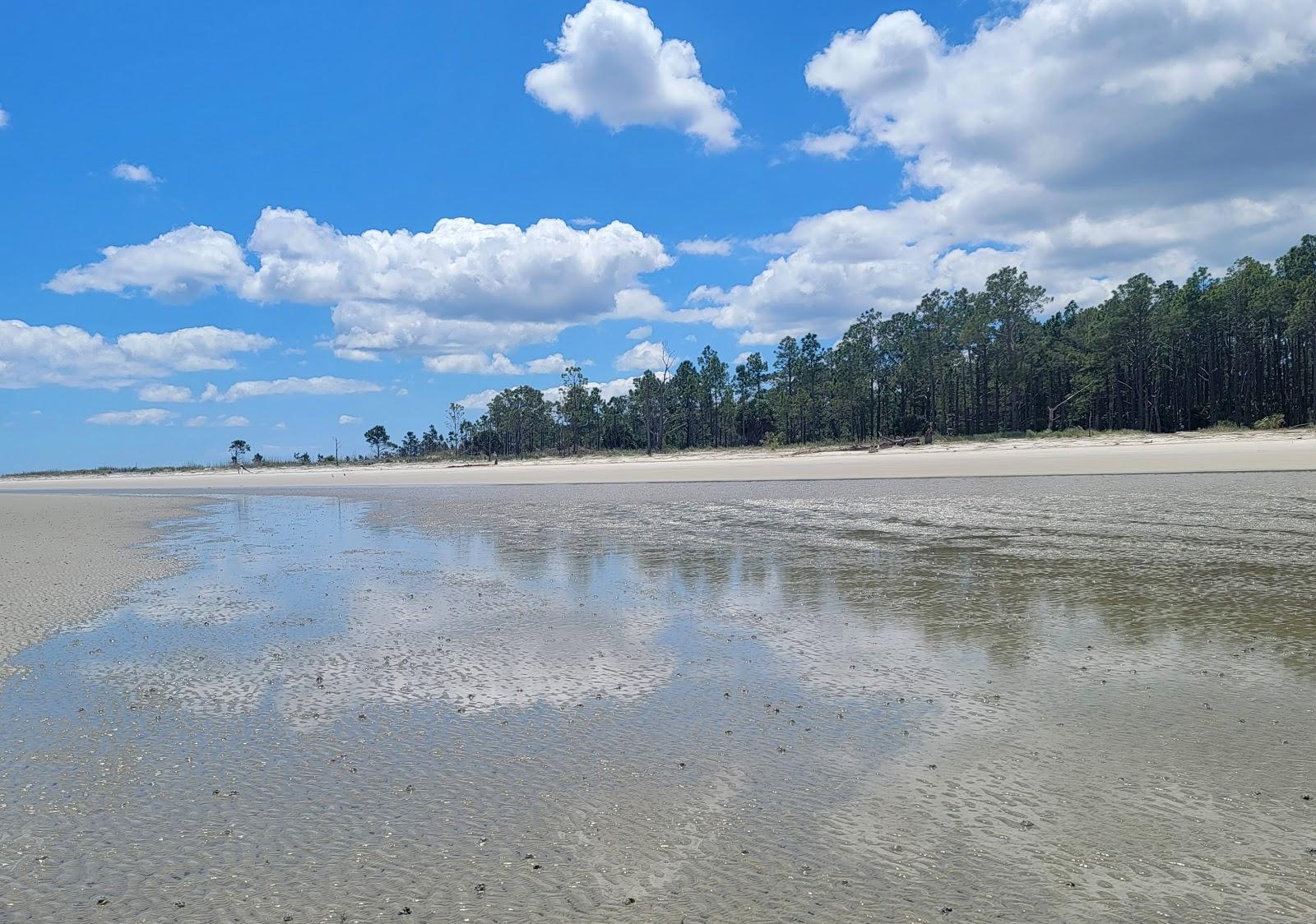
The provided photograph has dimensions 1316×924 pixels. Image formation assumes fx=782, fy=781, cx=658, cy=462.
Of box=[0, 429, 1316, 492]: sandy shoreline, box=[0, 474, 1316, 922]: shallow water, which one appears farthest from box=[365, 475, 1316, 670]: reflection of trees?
box=[0, 429, 1316, 492]: sandy shoreline

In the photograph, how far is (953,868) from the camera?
11.8 feet

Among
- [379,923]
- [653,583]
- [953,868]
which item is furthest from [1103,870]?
[653,583]

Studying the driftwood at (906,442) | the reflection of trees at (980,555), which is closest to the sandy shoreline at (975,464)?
the driftwood at (906,442)

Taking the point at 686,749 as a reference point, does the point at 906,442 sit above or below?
above

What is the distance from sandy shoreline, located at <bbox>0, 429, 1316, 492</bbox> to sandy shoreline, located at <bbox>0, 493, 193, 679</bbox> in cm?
2320

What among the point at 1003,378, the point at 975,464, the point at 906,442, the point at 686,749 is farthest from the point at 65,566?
the point at 1003,378

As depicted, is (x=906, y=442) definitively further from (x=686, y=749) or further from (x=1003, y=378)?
(x=686, y=749)

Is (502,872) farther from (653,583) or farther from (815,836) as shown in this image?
(653,583)

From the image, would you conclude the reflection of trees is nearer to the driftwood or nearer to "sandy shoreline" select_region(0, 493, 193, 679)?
"sandy shoreline" select_region(0, 493, 193, 679)

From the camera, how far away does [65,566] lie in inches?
565

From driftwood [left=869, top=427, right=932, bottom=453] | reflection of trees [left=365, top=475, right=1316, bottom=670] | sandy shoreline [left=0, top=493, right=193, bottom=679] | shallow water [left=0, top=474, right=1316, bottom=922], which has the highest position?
driftwood [left=869, top=427, right=932, bottom=453]

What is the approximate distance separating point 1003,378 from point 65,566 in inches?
3017

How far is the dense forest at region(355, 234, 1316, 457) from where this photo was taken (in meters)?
64.4

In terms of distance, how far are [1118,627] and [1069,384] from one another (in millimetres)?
86977
